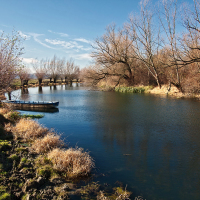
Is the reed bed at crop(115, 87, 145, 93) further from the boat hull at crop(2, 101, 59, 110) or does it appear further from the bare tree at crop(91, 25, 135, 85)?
the boat hull at crop(2, 101, 59, 110)

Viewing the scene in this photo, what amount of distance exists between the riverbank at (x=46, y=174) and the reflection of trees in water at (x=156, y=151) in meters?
1.60

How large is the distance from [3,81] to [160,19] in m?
28.5

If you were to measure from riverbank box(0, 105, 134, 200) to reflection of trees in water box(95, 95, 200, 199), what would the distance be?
63.2 inches

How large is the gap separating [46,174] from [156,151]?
5514 mm

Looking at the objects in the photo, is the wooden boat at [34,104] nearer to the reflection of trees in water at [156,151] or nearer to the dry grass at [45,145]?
the reflection of trees in water at [156,151]

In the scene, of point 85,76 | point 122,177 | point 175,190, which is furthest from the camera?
point 85,76

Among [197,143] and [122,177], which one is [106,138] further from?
[197,143]

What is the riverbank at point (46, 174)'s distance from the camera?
5.64 metres

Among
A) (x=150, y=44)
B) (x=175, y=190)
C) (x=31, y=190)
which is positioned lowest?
(x=175, y=190)

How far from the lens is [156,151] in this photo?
30.7 feet

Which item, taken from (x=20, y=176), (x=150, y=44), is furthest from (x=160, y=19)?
(x=20, y=176)

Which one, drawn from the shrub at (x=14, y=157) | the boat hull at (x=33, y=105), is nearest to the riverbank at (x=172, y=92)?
the boat hull at (x=33, y=105)

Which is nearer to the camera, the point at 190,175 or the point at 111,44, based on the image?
the point at 190,175

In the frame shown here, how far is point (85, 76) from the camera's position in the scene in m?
43.2
